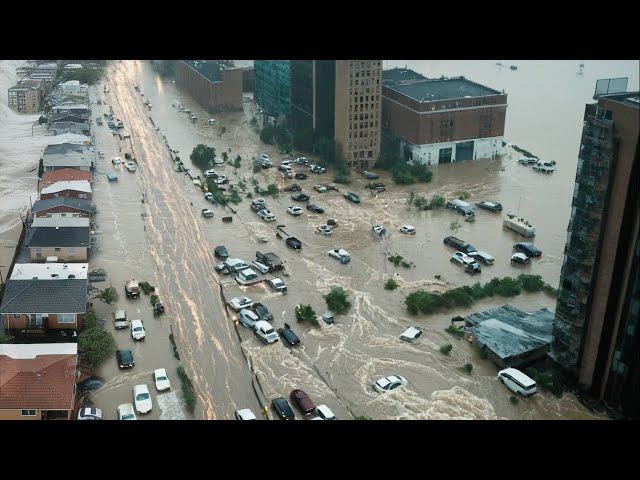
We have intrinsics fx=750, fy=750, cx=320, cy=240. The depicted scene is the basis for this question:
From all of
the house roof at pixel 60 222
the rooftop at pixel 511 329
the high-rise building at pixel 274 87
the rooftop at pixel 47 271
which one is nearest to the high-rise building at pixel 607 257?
the rooftop at pixel 511 329

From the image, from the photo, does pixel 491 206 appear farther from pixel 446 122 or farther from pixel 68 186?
pixel 68 186

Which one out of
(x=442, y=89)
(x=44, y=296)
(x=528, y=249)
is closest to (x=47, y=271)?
(x=44, y=296)

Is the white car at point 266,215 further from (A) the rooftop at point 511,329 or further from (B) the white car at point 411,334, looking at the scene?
(A) the rooftop at point 511,329

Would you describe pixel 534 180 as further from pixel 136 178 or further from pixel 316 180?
pixel 136 178

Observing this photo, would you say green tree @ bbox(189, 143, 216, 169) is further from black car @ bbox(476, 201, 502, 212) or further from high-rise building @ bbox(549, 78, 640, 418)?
high-rise building @ bbox(549, 78, 640, 418)

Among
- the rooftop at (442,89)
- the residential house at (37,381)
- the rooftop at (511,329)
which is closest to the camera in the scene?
the residential house at (37,381)
